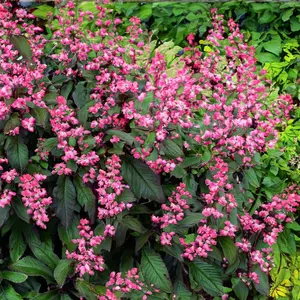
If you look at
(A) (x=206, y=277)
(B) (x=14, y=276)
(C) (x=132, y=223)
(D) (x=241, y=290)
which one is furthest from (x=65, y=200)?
(D) (x=241, y=290)

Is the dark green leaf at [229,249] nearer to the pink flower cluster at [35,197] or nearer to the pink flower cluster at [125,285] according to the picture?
the pink flower cluster at [125,285]

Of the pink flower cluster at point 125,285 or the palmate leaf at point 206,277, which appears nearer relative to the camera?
the pink flower cluster at point 125,285

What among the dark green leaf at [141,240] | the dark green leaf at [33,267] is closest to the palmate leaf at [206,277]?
the dark green leaf at [141,240]

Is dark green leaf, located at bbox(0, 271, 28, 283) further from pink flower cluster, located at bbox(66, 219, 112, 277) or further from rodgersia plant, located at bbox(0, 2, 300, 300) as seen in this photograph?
pink flower cluster, located at bbox(66, 219, 112, 277)

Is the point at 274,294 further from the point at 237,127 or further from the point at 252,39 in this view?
the point at 252,39

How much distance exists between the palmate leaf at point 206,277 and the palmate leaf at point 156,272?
253 mm

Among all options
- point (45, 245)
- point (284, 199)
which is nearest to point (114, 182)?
point (45, 245)

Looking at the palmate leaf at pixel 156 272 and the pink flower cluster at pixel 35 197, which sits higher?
the pink flower cluster at pixel 35 197

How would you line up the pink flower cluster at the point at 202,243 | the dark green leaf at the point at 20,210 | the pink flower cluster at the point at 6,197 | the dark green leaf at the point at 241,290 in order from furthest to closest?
the dark green leaf at the point at 241,290 < the pink flower cluster at the point at 202,243 < the dark green leaf at the point at 20,210 < the pink flower cluster at the point at 6,197

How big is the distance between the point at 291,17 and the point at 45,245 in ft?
8.97

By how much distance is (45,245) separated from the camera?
8.59 ft

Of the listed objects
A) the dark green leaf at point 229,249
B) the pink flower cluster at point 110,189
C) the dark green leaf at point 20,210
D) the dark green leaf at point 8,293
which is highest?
the pink flower cluster at point 110,189

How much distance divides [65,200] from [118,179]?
0.26m

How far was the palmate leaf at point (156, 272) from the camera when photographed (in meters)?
2.60
